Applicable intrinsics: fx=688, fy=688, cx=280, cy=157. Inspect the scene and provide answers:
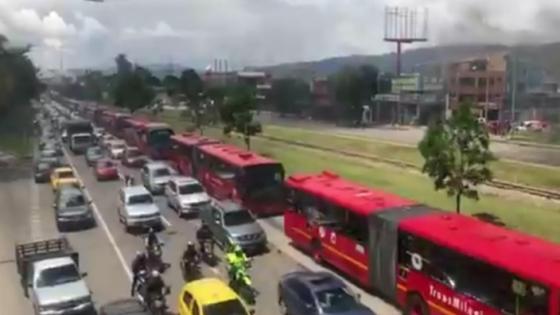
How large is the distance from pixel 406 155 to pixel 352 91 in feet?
174

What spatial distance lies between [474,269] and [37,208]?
24.3 metres

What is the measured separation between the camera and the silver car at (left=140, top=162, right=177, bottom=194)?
110ft

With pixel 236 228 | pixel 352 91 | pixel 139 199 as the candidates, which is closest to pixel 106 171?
pixel 139 199

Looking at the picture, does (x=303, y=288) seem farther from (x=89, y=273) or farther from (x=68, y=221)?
(x=68, y=221)

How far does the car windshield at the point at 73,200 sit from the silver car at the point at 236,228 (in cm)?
668

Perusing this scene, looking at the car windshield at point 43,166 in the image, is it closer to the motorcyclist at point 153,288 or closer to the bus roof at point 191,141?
the bus roof at point 191,141

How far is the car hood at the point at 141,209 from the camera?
2550 cm

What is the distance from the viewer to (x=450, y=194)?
25.2 m

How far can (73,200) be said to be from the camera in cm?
2714

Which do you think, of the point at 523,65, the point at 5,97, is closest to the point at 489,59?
the point at 523,65

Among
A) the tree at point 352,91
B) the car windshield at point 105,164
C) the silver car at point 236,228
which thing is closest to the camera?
the silver car at point 236,228

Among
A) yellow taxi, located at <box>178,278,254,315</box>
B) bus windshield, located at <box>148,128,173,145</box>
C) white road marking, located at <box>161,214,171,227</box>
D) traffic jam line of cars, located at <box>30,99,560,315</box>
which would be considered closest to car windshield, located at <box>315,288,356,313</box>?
traffic jam line of cars, located at <box>30,99,560,315</box>

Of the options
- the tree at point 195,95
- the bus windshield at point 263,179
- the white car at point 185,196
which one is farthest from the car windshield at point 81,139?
the bus windshield at point 263,179

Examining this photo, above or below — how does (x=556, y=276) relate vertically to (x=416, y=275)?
above
